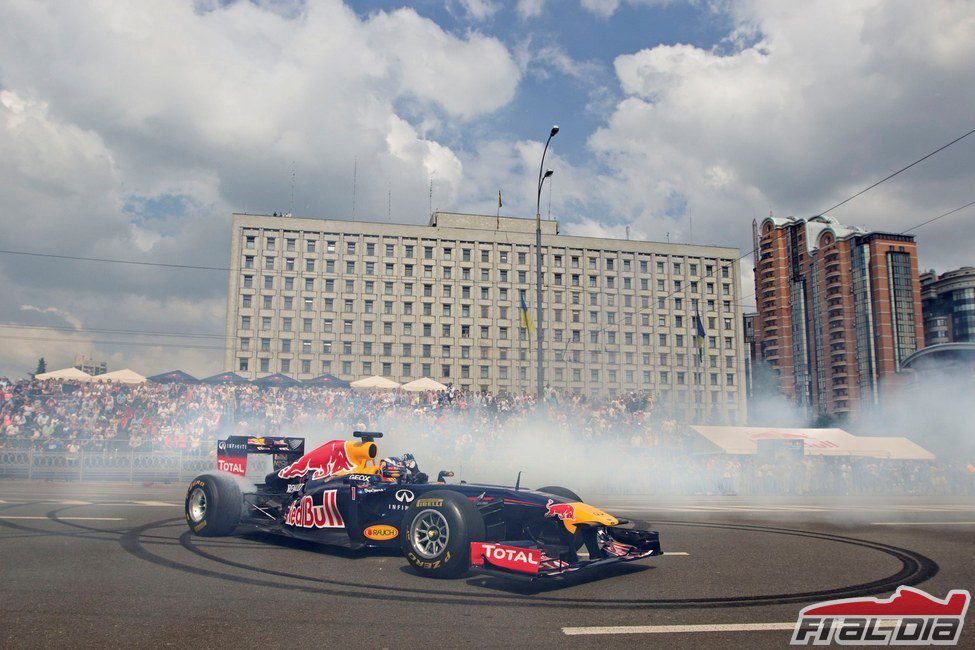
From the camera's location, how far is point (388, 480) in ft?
29.7

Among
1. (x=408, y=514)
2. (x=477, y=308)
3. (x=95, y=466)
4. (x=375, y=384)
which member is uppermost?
(x=477, y=308)

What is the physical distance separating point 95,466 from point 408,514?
18.3m

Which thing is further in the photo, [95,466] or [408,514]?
[95,466]

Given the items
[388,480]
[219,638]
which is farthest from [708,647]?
[388,480]

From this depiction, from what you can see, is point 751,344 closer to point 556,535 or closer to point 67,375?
point 67,375

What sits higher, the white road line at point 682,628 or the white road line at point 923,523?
the white road line at point 682,628

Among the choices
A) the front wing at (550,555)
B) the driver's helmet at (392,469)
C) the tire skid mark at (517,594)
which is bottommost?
the tire skid mark at (517,594)

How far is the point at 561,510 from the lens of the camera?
24.0 ft

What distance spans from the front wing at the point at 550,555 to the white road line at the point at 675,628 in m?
1.25

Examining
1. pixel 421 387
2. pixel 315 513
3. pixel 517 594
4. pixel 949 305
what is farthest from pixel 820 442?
Result: pixel 949 305

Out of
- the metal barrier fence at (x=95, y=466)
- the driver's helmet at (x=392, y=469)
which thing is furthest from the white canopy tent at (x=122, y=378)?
the driver's helmet at (x=392, y=469)

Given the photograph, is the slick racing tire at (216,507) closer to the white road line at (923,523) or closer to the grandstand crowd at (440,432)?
the white road line at (923,523)

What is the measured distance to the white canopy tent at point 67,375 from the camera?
28953 millimetres

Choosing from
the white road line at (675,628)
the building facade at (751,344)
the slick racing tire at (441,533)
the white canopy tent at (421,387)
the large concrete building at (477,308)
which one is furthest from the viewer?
the building facade at (751,344)
